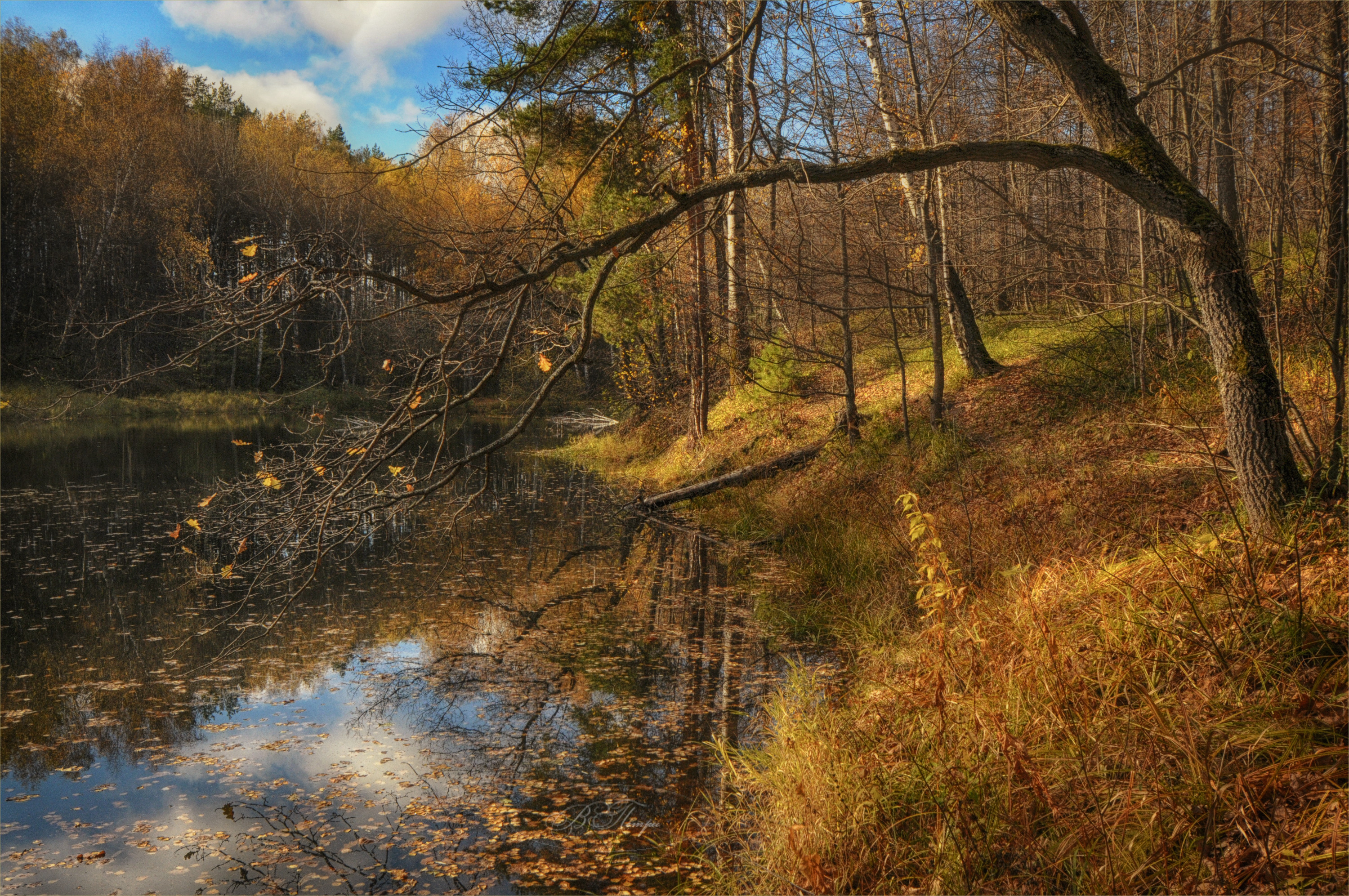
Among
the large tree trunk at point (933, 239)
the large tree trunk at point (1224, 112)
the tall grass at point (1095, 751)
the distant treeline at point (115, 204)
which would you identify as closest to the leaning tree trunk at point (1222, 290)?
the tall grass at point (1095, 751)

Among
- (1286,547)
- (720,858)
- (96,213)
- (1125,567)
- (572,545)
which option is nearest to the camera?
(720,858)

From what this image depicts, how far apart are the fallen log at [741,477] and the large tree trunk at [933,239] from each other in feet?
7.92

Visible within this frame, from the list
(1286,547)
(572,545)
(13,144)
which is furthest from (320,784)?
(13,144)

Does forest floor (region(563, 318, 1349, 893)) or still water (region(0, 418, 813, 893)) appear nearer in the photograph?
forest floor (region(563, 318, 1349, 893))

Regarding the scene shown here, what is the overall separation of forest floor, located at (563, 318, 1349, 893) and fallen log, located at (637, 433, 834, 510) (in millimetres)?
4172

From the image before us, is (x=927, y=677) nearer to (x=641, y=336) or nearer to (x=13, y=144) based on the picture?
(x=641, y=336)

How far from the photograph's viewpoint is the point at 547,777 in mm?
5035

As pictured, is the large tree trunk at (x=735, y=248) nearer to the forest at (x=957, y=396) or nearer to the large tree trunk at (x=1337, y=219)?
the forest at (x=957, y=396)

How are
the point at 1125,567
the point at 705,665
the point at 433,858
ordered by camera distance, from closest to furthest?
the point at 433,858 → the point at 1125,567 → the point at 705,665

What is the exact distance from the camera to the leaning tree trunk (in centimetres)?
504

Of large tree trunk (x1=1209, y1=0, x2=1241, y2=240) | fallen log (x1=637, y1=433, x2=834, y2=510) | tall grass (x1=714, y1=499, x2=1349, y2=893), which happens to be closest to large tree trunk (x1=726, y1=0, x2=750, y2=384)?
fallen log (x1=637, y1=433, x2=834, y2=510)

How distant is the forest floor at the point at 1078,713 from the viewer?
3092 millimetres

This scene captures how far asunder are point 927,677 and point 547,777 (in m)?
2.23

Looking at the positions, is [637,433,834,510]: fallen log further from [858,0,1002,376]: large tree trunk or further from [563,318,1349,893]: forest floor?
[563,318,1349,893]: forest floor
